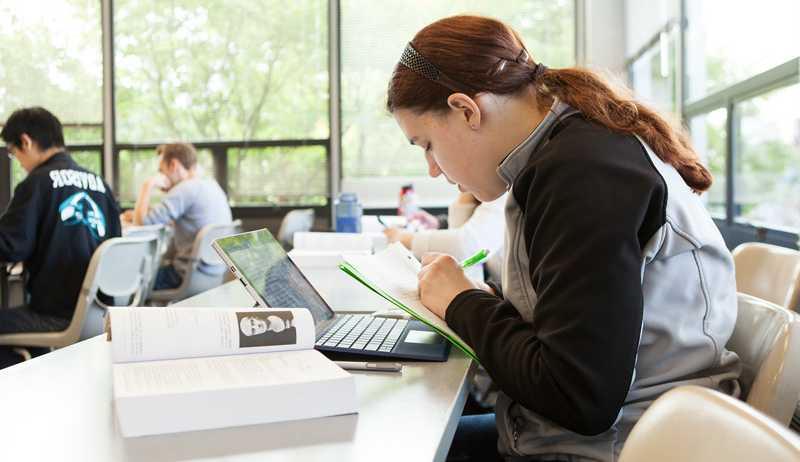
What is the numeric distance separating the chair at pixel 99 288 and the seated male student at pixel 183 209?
112 cm

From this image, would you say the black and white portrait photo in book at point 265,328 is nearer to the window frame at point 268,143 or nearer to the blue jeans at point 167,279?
the blue jeans at point 167,279

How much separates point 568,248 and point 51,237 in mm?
2324

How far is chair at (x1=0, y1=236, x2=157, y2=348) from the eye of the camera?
7.97ft

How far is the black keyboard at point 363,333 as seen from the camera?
1020 mm

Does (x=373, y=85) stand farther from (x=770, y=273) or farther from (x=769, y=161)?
(x=770, y=273)

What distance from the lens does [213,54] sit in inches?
218

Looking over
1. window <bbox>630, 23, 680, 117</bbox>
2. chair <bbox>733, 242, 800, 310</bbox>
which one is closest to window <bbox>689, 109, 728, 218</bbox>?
window <bbox>630, 23, 680, 117</bbox>

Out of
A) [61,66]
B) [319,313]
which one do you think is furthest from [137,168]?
[319,313]

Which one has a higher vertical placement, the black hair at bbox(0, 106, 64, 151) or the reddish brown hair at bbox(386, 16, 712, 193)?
the black hair at bbox(0, 106, 64, 151)

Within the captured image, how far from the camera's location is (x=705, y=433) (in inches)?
21.2

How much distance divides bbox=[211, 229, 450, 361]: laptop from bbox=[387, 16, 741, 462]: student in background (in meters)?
0.07

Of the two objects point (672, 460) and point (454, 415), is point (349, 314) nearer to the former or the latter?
point (454, 415)

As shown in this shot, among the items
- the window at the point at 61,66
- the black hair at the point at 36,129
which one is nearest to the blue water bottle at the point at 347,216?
the black hair at the point at 36,129

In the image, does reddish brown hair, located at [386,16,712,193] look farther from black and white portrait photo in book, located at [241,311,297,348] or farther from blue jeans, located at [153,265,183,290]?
blue jeans, located at [153,265,183,290]
